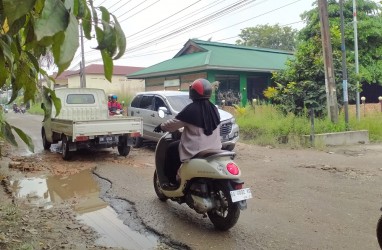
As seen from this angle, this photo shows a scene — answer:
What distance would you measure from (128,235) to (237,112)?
37.0 feet

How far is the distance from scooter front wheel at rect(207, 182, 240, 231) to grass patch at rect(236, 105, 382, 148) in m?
7.23

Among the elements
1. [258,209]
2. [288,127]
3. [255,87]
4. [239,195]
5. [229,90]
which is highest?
[255,87]

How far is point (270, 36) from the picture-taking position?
4353 cm

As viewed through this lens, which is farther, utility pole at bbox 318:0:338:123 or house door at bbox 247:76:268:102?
house door at bbox 247:76:268:102

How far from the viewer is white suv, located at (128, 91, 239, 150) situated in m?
9.58

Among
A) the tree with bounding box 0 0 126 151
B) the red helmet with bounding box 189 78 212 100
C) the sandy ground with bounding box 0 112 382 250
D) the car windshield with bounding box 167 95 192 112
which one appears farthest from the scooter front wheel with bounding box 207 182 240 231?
the car windshield with bounding box 167 95 192 112

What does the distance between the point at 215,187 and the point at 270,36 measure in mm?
41708

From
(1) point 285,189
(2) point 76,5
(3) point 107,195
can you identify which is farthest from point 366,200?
(2) point 76,5

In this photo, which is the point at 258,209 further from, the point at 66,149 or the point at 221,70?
the point at 221,70

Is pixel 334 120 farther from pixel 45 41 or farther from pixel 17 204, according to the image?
pixel 45 41

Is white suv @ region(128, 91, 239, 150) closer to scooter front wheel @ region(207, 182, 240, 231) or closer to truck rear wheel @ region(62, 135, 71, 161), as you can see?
truck rear wheel @ region(62, 135, 71, 161)

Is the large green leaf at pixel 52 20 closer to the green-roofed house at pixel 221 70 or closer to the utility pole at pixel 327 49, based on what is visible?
the utility pole at pixel 327 49

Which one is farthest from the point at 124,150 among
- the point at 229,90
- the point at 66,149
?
the point at 229,90

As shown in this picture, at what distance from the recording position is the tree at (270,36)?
43344 mm
